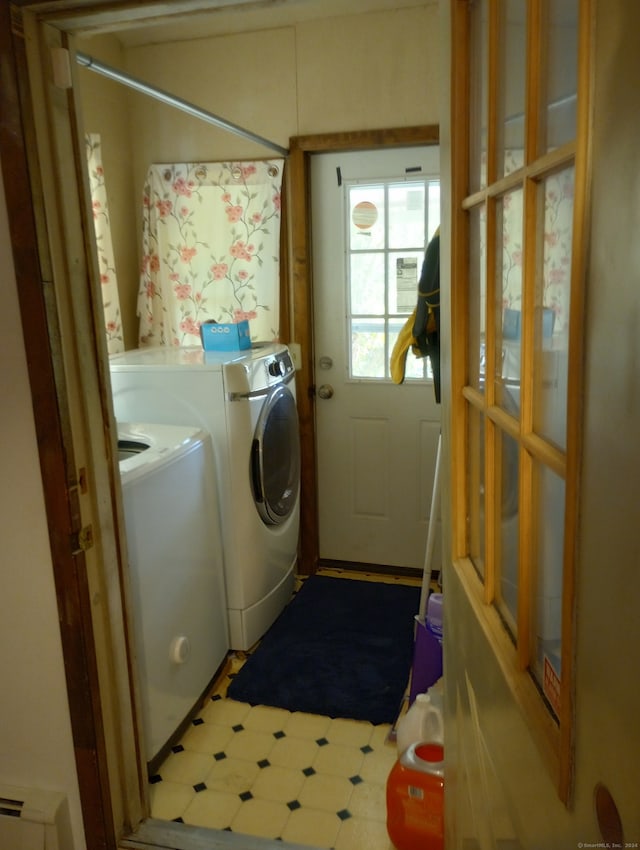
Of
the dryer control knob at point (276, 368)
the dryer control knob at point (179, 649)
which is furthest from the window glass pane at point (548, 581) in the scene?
the dryer control knob at point (276, 368)

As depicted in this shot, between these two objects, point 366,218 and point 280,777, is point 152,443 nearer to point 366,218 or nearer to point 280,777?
point 280,777

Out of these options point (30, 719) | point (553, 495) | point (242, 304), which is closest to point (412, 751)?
point (30, 719)

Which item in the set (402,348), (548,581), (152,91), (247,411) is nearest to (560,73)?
(548,581)

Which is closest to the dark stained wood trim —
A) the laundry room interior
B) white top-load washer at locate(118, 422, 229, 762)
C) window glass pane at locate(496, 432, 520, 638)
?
white top-load washer at locate(118, 422, 229, 762)

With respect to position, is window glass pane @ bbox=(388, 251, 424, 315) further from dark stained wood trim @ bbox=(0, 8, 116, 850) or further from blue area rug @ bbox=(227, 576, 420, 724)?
dark stained wood trim @ bbox=(0, 8, 116, 850)

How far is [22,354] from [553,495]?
1117 mm

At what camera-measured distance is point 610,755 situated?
1.69 feet

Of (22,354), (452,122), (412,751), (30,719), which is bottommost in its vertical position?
(412,751)

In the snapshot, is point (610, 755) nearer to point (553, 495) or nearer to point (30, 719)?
point (553, 495)

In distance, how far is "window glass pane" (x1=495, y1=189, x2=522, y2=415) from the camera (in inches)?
34.0

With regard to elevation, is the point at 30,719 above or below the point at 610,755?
below

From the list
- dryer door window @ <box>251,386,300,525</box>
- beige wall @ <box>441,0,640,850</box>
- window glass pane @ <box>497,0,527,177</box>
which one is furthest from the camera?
dryer door window @ <box>251,386,300,525</box>

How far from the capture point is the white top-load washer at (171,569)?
1.88 m

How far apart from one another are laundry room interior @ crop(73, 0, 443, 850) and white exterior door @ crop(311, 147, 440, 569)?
2cm
